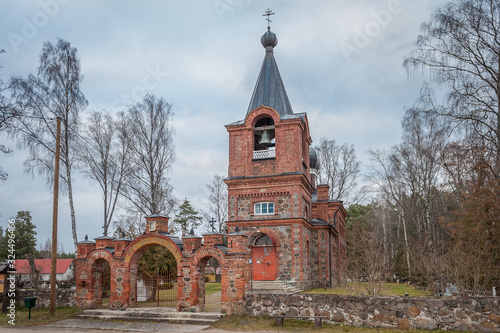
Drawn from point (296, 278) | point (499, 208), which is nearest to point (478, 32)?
point (499, 208)

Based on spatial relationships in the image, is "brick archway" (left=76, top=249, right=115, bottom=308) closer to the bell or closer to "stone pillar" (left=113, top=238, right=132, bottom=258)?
"stone pillar" (left=113, top=238, right=132, bottom=258)

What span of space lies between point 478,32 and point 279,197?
1255cm

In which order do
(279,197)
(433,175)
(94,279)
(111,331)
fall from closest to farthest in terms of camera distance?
1. (111,331)
2. (94,279)
3. (279,197)
4. (433,175)

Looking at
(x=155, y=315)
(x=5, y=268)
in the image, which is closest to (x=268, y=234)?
(x=155, y=315)

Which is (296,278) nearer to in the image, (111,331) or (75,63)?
(111,331)

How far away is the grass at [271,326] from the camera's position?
12453 mm

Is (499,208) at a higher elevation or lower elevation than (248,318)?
higher

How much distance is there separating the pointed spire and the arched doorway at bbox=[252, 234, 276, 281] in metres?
7.49

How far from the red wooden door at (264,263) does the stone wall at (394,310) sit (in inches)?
309

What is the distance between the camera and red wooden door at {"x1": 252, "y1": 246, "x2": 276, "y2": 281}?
22.3m

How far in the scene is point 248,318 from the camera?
14.2m

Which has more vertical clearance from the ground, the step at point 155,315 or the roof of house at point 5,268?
the roof of house at point 5,268

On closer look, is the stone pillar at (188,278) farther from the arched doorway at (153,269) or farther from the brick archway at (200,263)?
the arched doorway at (153,269)

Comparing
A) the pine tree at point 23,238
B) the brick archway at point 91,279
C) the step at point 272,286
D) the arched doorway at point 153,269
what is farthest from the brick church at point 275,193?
the pine tree at point 23,238
